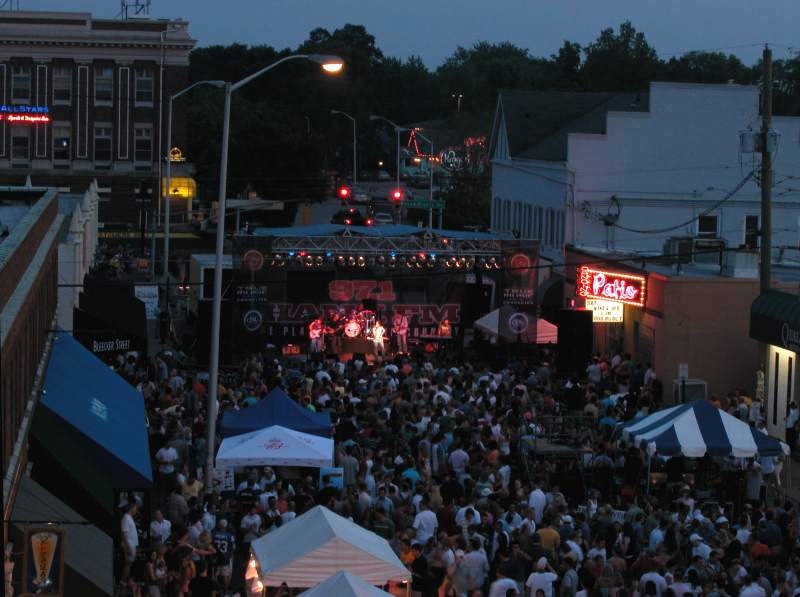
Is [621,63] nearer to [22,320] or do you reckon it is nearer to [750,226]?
[750,226]

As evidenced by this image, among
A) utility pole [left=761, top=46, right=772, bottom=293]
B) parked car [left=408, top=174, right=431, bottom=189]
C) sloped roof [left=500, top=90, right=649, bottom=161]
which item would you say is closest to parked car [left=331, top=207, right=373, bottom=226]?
sloped roof [left=500, top=90, right=649, bottom=161]

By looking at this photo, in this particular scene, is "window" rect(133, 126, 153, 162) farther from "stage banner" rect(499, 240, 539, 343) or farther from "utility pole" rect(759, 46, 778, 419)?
"utility pole" rect(759, 46, 778, 419)

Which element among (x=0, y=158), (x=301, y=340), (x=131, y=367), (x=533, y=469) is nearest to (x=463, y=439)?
(x=533, y=469)

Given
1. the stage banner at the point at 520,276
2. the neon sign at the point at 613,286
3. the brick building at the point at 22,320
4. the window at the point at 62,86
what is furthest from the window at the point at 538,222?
the window at the point at 62,86

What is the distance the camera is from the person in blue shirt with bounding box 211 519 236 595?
18078 mm

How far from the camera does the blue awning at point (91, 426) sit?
19.1 metres

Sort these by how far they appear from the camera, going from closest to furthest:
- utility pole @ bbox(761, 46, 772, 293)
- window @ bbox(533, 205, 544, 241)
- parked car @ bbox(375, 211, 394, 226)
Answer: utility pole @ bbox(761, 46, 772, 293)
window @ bbox(533, 205, 544, 241)
parked car @ bbox(375, 211, 394, 226)

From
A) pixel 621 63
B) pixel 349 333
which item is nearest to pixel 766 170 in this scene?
pixel 349 333

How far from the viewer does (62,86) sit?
87188 mm

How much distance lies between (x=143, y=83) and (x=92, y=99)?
315 cm

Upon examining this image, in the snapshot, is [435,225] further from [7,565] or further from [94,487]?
[7,565]

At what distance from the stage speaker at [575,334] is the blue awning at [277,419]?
1361 centimetres

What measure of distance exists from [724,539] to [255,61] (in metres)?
121

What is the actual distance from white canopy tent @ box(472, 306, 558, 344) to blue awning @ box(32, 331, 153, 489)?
1623cm
